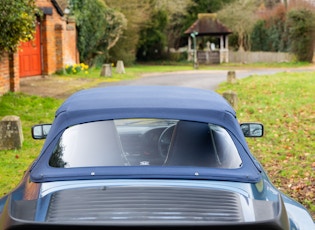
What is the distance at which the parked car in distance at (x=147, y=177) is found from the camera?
8.03ft

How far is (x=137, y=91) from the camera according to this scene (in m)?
4.08

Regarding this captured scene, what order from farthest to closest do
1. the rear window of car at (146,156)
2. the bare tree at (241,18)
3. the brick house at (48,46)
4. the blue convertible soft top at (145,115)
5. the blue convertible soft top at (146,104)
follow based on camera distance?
the bare tree at (241,18) → the brick house at (48,46) → the blue convertible soft top at (146,104) → the rear window of car at (146,156) → the blue convertible soft top at (145,115)

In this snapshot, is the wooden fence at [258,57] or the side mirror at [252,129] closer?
the side mirror at [252,129]

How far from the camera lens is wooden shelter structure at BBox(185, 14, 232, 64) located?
4541 cm

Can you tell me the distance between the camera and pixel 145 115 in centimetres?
338

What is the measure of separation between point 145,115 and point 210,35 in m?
43.9

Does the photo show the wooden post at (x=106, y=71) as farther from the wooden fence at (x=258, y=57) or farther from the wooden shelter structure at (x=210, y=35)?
the wooden fence at (x=258, y=57)

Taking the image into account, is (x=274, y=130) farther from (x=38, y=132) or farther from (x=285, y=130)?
(x=38, y=132)

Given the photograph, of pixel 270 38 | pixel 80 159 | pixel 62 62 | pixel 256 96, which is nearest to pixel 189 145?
pixel 80 159

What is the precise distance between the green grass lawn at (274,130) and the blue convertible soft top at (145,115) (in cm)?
297

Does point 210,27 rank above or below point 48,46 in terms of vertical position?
above

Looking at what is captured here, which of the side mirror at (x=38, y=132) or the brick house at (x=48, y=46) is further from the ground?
the brick house at (x=48, y=46)

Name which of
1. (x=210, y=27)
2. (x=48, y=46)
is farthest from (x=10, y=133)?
(x=210, y=27)

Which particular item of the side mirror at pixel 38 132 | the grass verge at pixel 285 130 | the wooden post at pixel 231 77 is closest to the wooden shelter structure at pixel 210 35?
the wooden post at pixel 231 77
